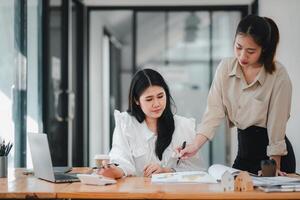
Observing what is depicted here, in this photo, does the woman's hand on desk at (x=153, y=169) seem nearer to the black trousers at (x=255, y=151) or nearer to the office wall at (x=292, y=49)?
the black trousers at (x=255, y=151)

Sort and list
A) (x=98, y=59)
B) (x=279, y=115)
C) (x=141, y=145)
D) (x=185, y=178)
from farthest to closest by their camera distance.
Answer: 1. (x=98, y=59)
2. (x=141, y=145)
3. (x=279, y=115)
4. (x=185, y=178)

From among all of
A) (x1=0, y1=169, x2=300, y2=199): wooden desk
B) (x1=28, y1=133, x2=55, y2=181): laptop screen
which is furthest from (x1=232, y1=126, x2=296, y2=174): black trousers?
(x1=28, y1=133, x2=55, y2=181): laptop screen

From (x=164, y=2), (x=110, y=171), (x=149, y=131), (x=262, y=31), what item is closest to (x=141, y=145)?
(x=149, y=131)

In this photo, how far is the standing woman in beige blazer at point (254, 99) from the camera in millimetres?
2449

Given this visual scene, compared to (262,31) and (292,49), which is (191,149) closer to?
(262,31)

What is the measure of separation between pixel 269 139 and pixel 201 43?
13.2 ft

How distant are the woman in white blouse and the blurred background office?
91cm

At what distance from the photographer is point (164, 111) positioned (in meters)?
2.84

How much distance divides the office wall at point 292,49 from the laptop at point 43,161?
6.69ft

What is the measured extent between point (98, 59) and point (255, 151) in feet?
13.0

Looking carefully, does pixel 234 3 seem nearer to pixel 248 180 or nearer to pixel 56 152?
pixel 56 152

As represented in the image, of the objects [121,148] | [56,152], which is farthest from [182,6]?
[121,148]

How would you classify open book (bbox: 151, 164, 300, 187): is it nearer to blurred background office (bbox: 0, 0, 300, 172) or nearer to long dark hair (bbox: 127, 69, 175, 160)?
long dark hair (bbox: 127, 69, 175, 160)

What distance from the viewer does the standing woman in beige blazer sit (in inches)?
96.4
